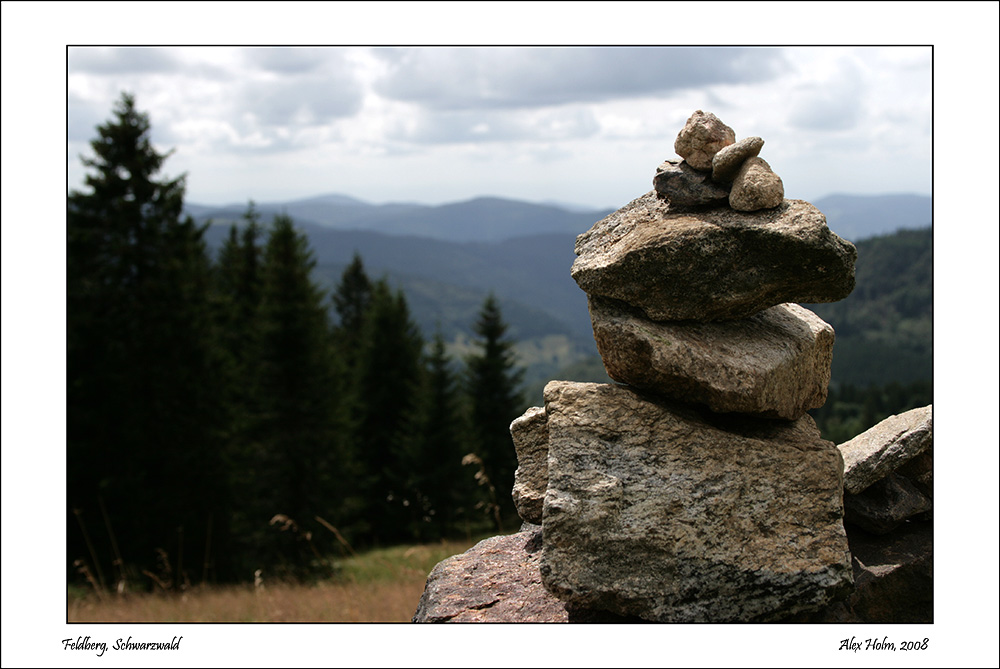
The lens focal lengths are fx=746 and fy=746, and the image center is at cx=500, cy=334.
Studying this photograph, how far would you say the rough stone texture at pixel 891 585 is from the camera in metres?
5.63

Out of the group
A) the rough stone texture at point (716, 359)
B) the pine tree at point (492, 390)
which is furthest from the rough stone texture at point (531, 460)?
the pine tree at point (492, 390)

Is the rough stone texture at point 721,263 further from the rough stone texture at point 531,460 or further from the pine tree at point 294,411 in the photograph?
the pine tree at point 294,411

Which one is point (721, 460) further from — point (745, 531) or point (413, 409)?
point (413, 409)

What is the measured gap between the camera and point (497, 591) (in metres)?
5.94

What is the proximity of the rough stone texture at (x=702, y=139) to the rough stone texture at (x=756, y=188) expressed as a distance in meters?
0.28

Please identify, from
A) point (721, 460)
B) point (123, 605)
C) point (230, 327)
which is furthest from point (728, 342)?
point (230, 327)

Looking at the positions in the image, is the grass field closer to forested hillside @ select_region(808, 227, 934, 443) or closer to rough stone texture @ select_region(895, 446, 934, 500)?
rough stone texture @ select_region(895, 446, 934, 500)

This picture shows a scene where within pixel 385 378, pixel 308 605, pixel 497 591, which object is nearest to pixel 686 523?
pixel 497 591

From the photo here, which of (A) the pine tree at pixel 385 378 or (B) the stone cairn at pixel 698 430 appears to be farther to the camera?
(A) the pine tree at pixel 385 378

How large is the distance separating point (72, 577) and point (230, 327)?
13.3m

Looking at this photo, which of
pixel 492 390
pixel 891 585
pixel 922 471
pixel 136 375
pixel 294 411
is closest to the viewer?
pixel 891 585

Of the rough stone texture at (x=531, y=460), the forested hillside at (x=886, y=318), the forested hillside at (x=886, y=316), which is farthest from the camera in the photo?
the forested hillside at (x=886, y=316)

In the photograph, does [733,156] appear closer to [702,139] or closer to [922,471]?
[702,139]

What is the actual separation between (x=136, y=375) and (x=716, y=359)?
22067 millimetres
